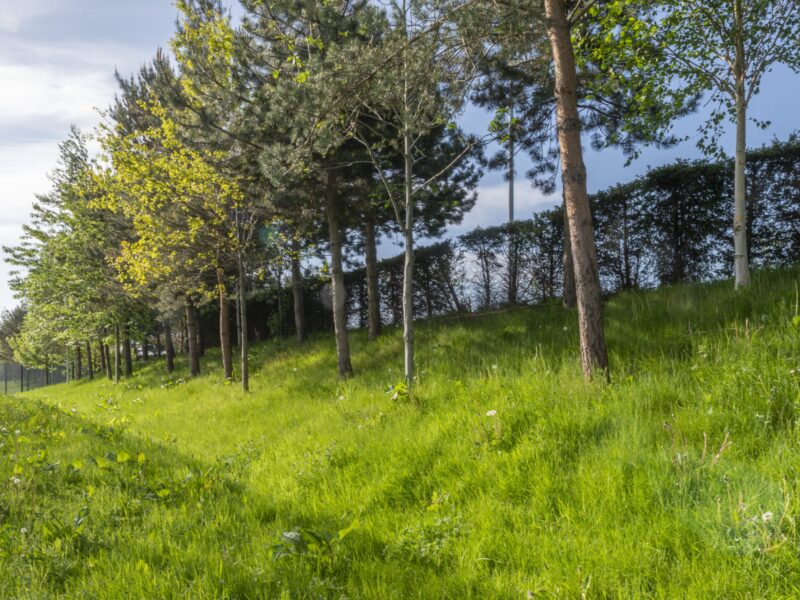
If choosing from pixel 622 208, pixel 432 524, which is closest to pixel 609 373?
pixel 432 524

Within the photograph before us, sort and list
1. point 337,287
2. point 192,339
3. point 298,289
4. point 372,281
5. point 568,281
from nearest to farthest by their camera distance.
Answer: point 568,281 → point 337,287 → point 372,281 → point 298,289 → point 192,339

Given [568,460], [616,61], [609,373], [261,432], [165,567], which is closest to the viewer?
[165,567]

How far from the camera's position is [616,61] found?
781 cm

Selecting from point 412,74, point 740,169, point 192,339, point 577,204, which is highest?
point 412,74

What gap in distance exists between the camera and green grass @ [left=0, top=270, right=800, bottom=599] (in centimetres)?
226

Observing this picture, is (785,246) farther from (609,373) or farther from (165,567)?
(165,567)

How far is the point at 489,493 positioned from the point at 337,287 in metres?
7.20

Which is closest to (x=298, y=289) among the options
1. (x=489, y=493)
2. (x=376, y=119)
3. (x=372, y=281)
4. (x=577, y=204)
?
(x=372, y=281)

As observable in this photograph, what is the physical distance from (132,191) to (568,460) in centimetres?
1225

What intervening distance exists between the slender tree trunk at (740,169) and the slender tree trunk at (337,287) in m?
7.63

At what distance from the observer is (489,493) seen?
3.19 m

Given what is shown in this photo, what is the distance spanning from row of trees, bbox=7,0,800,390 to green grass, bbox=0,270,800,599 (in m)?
1.20

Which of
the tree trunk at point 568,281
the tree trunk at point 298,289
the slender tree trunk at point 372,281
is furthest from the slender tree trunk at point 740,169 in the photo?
the tree trunk at point 298,289

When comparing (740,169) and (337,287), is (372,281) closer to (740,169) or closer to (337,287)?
(337,287)
